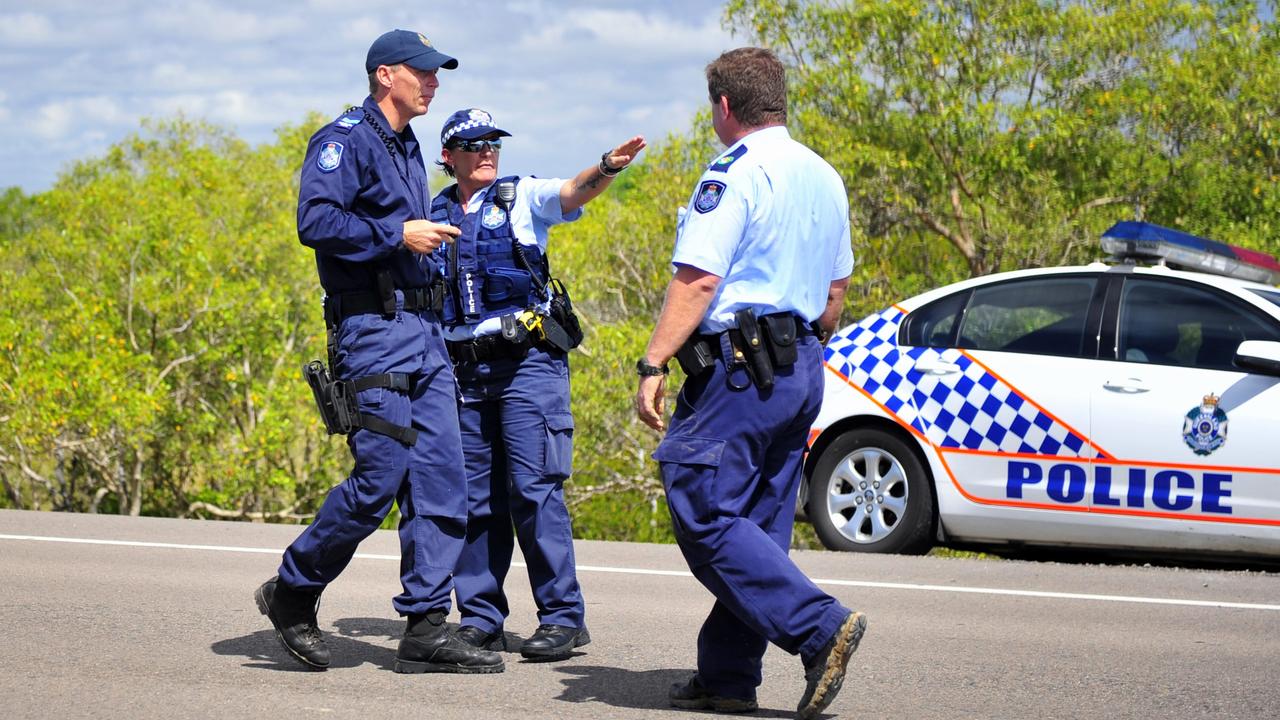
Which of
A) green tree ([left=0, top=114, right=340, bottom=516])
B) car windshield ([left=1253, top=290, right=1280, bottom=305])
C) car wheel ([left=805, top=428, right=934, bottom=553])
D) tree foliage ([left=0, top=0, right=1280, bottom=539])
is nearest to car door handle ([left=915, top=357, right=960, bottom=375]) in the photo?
car wheel ([left=805, top=428, right=934, bottom=553])

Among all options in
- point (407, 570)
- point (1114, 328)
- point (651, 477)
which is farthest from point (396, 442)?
point (651, 477)

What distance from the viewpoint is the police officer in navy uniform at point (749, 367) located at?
4133 millimetres

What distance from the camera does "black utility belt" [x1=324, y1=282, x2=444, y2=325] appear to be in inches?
192

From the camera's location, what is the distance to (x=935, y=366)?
8.40m

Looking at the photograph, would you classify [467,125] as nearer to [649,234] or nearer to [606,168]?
[606,168]

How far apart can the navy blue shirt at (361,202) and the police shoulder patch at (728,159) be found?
1.09 m

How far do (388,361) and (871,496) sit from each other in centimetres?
438

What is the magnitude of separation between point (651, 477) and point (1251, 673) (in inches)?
639

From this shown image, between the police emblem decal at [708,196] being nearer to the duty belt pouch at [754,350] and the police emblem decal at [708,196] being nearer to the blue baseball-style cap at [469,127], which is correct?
the duty belt pouch at [754,350]

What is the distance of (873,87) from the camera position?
1923cm

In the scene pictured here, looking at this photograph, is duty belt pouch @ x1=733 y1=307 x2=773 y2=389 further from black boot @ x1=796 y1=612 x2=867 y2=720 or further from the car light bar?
the car light bar

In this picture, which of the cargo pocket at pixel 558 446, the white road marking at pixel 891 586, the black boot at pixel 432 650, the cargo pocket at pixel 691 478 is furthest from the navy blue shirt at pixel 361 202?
the white road marking at pixel 891 586

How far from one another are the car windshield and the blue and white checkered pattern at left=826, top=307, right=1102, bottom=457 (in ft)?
3.77

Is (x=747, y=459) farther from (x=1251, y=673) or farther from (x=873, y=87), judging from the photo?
(x=873, y=87)
